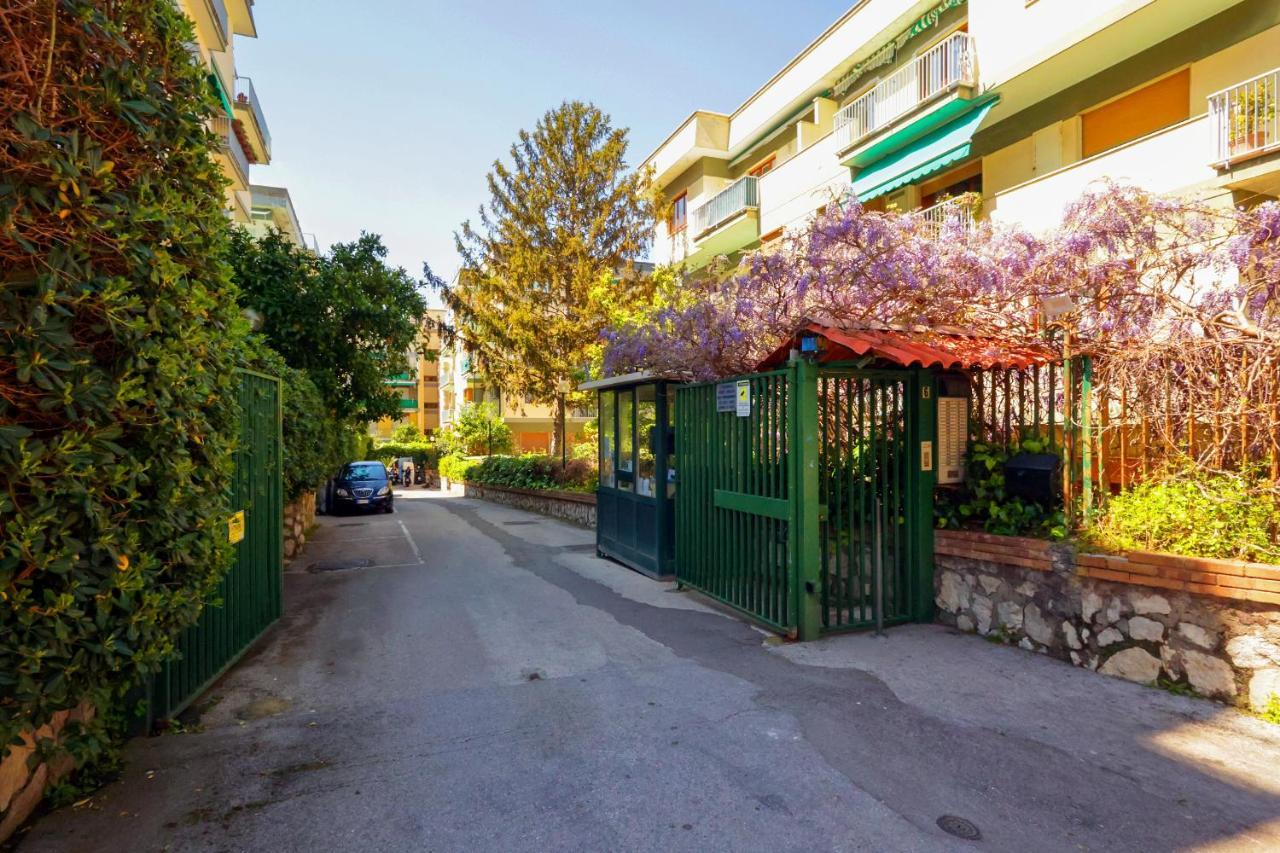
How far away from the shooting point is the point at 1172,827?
304 cm

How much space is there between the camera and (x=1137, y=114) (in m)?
11.1

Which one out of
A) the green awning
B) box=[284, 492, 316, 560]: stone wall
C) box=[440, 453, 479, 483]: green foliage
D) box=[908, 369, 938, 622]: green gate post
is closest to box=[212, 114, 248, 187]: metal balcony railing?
box=[284, 492, 316, 560]: stone wall

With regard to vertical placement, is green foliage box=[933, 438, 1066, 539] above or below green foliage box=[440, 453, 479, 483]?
above

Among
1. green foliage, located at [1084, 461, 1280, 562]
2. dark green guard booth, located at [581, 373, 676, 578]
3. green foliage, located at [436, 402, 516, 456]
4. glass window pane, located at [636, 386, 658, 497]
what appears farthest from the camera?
green foliage, located at [436, 402, 516, 456]

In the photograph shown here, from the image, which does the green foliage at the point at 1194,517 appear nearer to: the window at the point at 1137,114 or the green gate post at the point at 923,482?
the green gate post at the point at 923,482

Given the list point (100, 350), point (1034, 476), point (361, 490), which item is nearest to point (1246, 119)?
point (1034, 476)

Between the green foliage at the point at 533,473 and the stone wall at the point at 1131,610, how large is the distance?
10.8m

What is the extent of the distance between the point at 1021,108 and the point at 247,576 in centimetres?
1462

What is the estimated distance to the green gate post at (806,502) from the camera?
561 centimetres

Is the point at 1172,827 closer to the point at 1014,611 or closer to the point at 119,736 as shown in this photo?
the point at 1014,611

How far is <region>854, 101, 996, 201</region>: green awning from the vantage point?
12.3 m

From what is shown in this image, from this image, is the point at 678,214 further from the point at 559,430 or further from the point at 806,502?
the point at 806,502

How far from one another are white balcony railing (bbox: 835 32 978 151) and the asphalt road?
11.2m

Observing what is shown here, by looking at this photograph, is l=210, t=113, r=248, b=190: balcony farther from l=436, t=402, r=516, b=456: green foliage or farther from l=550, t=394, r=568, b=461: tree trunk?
l=436, t=402, r=516, b=456: green foliage
